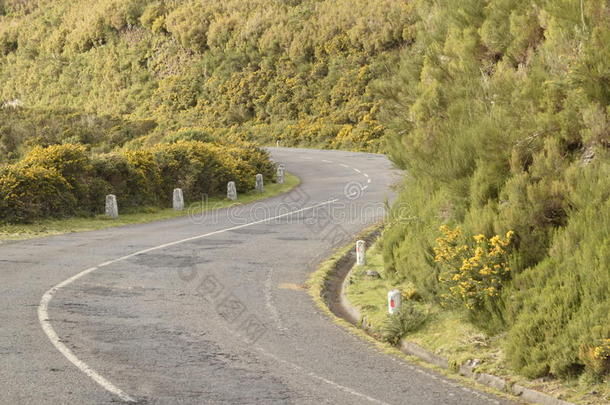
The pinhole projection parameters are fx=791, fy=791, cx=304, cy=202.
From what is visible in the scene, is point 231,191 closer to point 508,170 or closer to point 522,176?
point 508,170

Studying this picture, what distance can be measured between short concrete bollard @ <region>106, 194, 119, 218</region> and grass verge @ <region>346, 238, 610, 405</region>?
1043cm

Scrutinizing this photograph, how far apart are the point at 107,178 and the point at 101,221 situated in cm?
222

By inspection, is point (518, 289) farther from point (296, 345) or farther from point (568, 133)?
point (296, 345)

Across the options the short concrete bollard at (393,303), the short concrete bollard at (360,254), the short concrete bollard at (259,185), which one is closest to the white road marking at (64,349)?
the short concrete bollard at (393,303)

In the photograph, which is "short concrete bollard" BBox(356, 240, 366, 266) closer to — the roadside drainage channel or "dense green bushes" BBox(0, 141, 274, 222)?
the roadside drainage channel

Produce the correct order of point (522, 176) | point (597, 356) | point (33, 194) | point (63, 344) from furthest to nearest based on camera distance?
1. point (33, 194)
2. point (522, 176)
3. point (63, 344)
4. point (597, 356)

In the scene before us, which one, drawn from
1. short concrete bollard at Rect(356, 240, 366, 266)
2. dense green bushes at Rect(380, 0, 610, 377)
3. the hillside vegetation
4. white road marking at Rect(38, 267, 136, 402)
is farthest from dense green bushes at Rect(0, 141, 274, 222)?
the hillside vegetation

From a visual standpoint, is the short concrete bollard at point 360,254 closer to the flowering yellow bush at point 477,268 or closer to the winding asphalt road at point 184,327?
the winding asphalt road at point 184,327

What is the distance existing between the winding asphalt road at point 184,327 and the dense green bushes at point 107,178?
2.51 m

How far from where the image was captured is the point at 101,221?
2153 cm

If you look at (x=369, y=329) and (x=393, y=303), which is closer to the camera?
(x=393, y=303)

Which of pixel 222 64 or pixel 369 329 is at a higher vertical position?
pixel 222 64

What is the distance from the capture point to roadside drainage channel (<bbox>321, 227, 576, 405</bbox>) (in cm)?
805

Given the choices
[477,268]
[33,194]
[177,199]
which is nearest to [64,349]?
[477,268]
